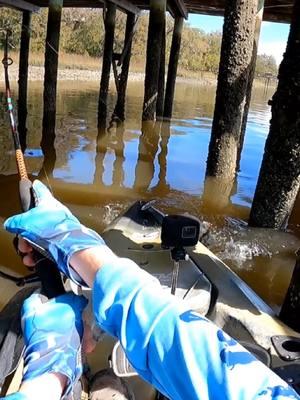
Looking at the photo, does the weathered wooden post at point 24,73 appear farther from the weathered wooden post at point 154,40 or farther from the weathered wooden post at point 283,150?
the weathered wooden post at point 283,150

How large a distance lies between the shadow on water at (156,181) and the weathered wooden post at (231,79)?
50 cm

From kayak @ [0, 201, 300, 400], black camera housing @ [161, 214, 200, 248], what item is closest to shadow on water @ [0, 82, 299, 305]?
kayak @ [0, 201, 300, 400]

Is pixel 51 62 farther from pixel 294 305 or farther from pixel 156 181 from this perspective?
pixel 294 305

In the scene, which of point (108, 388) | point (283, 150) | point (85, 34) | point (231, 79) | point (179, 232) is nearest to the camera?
point (179, 232)

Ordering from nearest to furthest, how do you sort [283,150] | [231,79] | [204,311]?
[204,311]
[283,150]
[231,79]

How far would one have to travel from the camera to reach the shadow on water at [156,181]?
4559 millimetres

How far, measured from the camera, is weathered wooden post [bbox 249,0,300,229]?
4.17 m

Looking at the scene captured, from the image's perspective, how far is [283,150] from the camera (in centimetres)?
440

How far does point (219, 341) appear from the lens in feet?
3.86

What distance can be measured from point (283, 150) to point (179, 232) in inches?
108

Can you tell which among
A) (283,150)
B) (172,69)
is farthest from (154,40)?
(283,150)

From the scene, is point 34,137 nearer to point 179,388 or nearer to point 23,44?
point 23,44

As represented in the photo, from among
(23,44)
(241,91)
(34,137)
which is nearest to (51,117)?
A: (34,137)

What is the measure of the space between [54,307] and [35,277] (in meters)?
0.47
